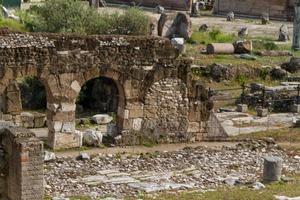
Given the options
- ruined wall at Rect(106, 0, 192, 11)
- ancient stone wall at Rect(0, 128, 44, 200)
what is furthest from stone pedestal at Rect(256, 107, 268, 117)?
ruined wall at Rect(106, 0, 192, 11)

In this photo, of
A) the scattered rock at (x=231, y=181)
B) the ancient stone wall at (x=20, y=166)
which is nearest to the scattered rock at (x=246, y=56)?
the scattered rock at (x=231, y=181)

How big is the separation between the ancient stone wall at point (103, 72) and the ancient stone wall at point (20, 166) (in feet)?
18.6

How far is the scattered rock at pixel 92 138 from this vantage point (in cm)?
2162

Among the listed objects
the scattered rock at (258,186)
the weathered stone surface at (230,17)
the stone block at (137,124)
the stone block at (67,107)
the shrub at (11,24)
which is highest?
the weathered stone surface at (230,17)

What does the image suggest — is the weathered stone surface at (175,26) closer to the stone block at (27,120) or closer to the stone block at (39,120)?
the stone block at (39,120)

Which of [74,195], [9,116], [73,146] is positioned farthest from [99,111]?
[74,195]

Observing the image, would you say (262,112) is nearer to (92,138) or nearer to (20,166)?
(92,138)

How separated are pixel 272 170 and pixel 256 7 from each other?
39082 millimetres

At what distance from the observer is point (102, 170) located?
62.7 feet

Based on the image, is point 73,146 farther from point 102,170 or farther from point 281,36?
point 281,36

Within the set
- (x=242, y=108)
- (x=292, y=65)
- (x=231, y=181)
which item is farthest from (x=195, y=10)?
(x=231, y=181)

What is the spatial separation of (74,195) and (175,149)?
5.95m

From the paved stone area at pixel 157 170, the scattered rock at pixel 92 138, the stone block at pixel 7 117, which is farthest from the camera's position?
the stone block at pixel 7 117

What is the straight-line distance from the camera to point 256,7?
2189 inches
